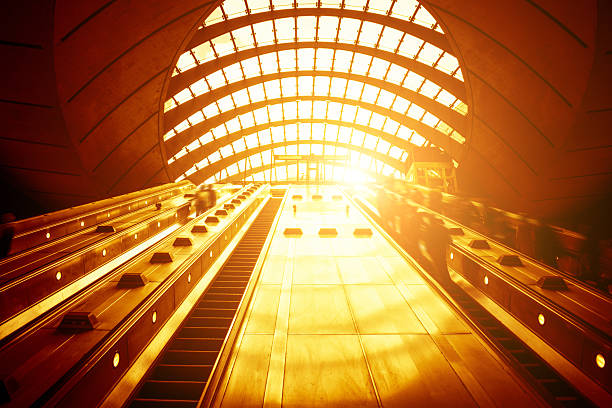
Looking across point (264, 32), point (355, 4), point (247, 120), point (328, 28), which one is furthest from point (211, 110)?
point (355, 4)

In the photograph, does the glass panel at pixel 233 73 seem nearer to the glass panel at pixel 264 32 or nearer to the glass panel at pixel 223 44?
the glass panel at pixel 223 44

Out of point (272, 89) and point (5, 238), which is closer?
point (5, 238)

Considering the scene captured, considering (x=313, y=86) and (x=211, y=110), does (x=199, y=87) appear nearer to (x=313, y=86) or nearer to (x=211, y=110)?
(x=211, y=110)

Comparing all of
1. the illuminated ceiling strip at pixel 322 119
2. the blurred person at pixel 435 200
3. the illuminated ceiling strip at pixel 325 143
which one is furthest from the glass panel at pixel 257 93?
the blurred person at pixel 435 200

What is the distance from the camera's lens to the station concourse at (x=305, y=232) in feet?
11.5

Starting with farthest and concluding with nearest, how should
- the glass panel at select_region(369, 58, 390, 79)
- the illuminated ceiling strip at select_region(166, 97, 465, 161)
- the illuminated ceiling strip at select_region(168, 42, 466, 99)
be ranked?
the illuminated ceiling strip at select_region(166, 97, 465, 161) < the glass panel at select_region(369, 58, 390, 79) < the illuminated ceiling strip at select_region(168, 42, 466, 99)

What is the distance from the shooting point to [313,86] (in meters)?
26.4

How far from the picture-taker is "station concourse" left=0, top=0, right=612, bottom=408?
3.52 m

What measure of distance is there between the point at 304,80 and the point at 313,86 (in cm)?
101

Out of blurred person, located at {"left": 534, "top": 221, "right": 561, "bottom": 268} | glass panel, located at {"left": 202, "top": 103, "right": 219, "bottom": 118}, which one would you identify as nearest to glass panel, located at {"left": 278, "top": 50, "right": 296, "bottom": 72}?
glass panel, located at {"left": 202, "top": 103, "right": 219, "bottom": 118}

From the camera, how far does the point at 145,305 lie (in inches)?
159

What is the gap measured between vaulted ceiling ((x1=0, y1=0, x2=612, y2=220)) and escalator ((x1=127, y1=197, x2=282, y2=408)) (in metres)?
8.54

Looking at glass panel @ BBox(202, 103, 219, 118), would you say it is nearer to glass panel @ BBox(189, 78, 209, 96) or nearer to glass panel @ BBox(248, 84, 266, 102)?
glass panel @ BBox(189, 78, 209, 96)

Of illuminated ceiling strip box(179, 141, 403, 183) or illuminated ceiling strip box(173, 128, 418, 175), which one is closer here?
illuminated ceiling strip box(173, 128, 418, 175)
